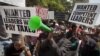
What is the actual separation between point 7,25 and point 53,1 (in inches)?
1706

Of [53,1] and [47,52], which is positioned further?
[53,1]

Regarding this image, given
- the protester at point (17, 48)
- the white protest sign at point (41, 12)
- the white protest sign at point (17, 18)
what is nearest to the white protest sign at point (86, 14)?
the white protest sign at point (41, 12)

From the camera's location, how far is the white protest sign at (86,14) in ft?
33.2

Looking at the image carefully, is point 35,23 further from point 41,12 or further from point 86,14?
point 86,14

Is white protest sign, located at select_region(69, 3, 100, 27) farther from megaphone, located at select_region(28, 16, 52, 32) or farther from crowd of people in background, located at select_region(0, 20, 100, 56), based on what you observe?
megaphone, located at select_region(28, 16, 52, 32)

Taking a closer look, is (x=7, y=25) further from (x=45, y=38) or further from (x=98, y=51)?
(x=98, y=51)

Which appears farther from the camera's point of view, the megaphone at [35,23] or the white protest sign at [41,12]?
the white protest sign at [41,12]

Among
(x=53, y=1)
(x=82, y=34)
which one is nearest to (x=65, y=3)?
(x=53, y=1)

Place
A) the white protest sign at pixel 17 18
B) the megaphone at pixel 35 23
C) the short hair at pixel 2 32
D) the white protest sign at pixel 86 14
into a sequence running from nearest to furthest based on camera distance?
1. the megaphone at pixel 35 23
2. the white protest sign at pixel 17 18
3. the short hair at pixel 2 32
4. the white protest sign at pixel 86 14

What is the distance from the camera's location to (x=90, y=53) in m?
11.4

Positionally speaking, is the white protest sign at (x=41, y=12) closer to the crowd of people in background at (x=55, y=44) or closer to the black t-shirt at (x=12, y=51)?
the crowd of people in background at (x=55, y=44)

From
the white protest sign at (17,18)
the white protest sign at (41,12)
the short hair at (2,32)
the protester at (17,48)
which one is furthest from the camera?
the short hair at (2,32)

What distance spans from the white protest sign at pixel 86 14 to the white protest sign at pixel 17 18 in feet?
4.76

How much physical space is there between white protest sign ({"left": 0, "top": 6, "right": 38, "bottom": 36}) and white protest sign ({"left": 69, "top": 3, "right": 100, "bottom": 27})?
1.45 m
